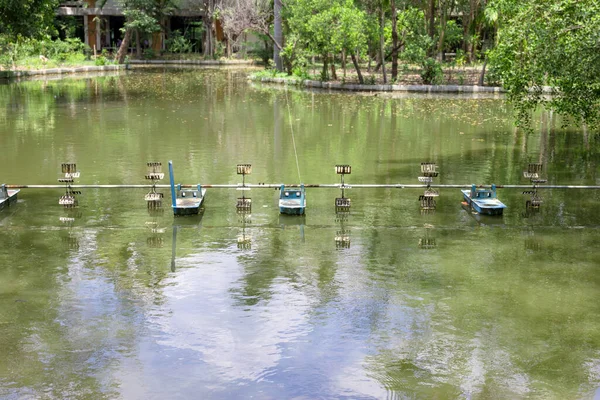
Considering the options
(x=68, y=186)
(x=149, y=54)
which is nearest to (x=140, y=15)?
(x=149, y=54)

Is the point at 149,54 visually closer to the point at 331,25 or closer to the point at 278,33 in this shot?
the point at 278,33

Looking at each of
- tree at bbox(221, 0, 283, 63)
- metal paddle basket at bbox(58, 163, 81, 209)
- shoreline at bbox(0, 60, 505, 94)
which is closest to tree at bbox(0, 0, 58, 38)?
shoreline at bbox(0, 60, 505, 94)

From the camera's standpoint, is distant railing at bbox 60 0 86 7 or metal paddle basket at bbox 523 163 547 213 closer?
metal paddle basket at bbox 523 163 547 213

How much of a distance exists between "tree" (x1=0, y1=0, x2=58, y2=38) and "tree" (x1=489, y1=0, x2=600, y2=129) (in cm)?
1964

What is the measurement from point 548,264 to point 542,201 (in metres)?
4.17

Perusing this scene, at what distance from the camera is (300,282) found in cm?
1140

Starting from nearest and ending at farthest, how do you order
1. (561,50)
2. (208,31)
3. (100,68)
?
(561,50)
(100,68)
(208,31)

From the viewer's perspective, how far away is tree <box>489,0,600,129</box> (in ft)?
46.4

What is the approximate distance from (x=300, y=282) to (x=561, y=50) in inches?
291

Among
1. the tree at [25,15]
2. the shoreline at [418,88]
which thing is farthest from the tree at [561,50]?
the shoreline at [418,88]

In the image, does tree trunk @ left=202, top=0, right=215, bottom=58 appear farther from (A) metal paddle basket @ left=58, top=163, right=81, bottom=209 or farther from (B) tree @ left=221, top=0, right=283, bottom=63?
(A) metal paddle basket @ left=58, top=163, right=81, bottom=209

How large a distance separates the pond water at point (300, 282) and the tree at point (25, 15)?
7.93 meters

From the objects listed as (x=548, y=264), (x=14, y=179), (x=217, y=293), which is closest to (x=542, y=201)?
(x=548, y=264)

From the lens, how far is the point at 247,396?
26.4ft
